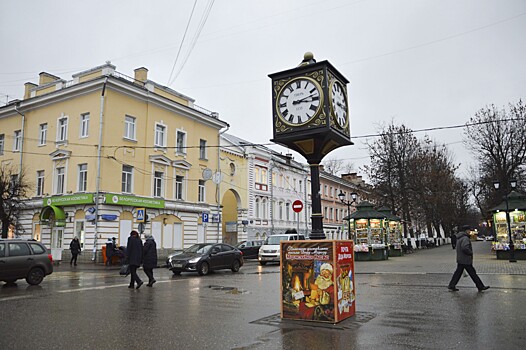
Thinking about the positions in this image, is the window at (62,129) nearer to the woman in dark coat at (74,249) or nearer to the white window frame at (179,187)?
the white window frame at (179,187)

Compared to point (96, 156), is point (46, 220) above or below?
below

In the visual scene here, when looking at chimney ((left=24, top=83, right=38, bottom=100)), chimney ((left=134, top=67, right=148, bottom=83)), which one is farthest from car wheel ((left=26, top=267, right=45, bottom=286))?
chimney ((left=24, top=83, right=38, bottom=100))

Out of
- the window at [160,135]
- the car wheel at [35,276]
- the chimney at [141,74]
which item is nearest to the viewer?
the car wheel at [35,276]

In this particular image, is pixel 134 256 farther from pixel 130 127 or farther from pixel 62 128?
pixel 62 128

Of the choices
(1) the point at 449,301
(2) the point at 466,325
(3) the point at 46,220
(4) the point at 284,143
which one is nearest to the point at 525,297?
(1) the point at 449,301

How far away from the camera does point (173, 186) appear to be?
109 feet

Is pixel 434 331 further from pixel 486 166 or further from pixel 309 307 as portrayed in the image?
pixel 486 166

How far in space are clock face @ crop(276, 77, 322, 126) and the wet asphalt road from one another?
145 inches

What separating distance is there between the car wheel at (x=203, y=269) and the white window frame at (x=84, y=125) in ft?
49.6

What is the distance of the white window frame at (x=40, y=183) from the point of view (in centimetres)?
3127

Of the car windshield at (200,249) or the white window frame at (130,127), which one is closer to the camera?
the car windshield at (200,249)

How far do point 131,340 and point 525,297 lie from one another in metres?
9.11

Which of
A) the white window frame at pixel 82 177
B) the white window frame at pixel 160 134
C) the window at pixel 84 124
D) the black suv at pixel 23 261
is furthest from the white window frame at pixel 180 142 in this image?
the black suv at pixel 23 261

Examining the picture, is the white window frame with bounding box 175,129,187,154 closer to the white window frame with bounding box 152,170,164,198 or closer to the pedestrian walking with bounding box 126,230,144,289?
the white window frame with bounding box 152,170,164,198
